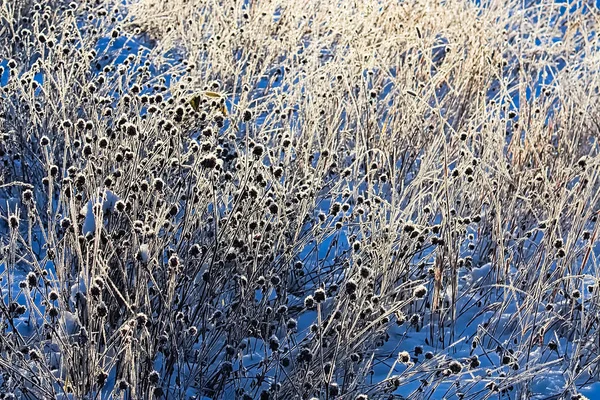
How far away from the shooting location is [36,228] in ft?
10.8

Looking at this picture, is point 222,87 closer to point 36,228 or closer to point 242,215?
point 36,228

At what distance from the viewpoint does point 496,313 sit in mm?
2791

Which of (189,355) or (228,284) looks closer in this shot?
(189,355)

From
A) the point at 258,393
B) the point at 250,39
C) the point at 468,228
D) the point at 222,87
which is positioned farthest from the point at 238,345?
the point at 250,39

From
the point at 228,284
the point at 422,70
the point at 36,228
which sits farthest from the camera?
the point at 422,70

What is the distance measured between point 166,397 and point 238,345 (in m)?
0.28

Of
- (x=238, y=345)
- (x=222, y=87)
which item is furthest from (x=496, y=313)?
(x=222, y=87)

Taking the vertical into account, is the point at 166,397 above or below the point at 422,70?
below

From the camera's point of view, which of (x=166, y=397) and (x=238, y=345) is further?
(x=238, y=345)

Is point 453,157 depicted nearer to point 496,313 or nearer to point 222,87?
point 496,313

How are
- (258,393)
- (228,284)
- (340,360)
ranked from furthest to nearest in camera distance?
(228,284)
(258,393)
(340,360)

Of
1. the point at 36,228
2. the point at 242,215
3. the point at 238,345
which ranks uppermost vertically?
the point at 242,215

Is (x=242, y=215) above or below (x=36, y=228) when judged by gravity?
above

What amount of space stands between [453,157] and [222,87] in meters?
1.69
